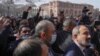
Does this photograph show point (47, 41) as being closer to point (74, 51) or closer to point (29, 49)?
point (74, 51)

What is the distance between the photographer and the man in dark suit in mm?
4953

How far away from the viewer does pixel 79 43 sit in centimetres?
510

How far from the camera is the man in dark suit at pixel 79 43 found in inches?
195

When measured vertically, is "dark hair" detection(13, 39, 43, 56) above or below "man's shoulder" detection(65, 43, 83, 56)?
above

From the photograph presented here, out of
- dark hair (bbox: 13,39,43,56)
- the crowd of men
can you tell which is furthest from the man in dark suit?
dark hair (bbox: 13,39,43,56)

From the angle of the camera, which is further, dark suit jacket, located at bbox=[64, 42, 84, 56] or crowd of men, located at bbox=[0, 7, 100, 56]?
dark suit jacket, located at bbox=[64, 42, 84, 56]

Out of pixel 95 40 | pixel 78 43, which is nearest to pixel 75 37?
pixel 78 43

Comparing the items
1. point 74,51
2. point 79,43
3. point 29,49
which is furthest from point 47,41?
point 29,49

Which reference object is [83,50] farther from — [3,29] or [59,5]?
[59,5]

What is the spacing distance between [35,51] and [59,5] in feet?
339

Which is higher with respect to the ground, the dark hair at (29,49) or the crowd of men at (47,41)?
the dark hair at (29,49)

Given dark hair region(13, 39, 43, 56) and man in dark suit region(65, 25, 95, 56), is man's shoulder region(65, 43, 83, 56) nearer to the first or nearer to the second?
man in dark suit region(65, 25, 95, 56)

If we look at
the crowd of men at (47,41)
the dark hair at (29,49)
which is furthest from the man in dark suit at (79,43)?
the dark hair at (29,49)

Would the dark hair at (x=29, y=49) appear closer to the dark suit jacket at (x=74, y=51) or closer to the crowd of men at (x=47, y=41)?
the crowd of men at (x=47, y=41)
